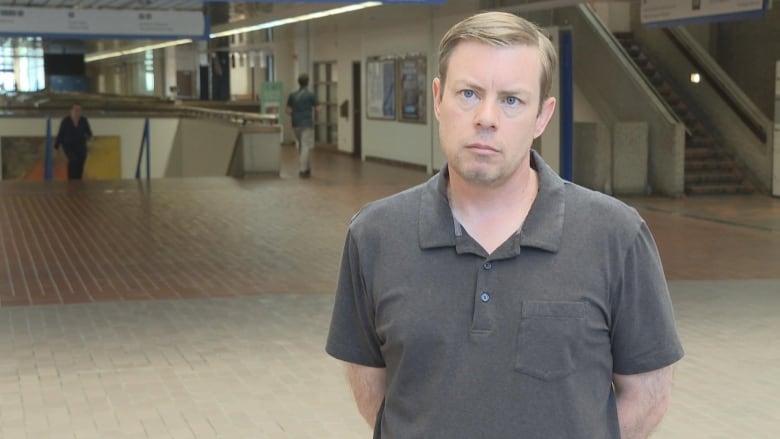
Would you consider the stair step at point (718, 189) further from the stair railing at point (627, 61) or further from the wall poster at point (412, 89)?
the wall poster at point (412, 89)

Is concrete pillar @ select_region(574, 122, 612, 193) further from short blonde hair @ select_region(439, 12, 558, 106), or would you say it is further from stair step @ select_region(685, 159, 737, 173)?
short blonde hair @ select_region(439, 12, 558, 106)

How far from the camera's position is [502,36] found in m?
1.89

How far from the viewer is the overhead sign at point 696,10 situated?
12891mm

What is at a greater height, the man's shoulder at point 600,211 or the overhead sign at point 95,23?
the overhead sign at point 95,23

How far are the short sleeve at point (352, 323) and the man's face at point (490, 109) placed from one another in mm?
292

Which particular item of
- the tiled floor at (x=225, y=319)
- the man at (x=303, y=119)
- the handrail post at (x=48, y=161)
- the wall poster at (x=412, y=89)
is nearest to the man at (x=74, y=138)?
the handrail post at (x=48, y=161)

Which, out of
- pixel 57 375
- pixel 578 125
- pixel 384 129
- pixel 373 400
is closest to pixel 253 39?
pixel 384 129

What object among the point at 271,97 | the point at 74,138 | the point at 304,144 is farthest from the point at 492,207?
the point at 271,97

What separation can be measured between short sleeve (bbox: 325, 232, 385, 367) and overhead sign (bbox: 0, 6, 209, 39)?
17286 millimetres

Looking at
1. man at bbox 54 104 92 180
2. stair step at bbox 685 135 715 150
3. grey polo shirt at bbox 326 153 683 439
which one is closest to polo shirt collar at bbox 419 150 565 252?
grey polo shirt at bbox 326 153 683 439

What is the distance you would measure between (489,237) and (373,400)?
42cm

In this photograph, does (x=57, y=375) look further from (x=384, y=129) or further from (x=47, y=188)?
(x=384, y=129)

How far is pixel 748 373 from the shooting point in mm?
6672

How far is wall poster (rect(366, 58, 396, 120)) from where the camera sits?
24.4m
